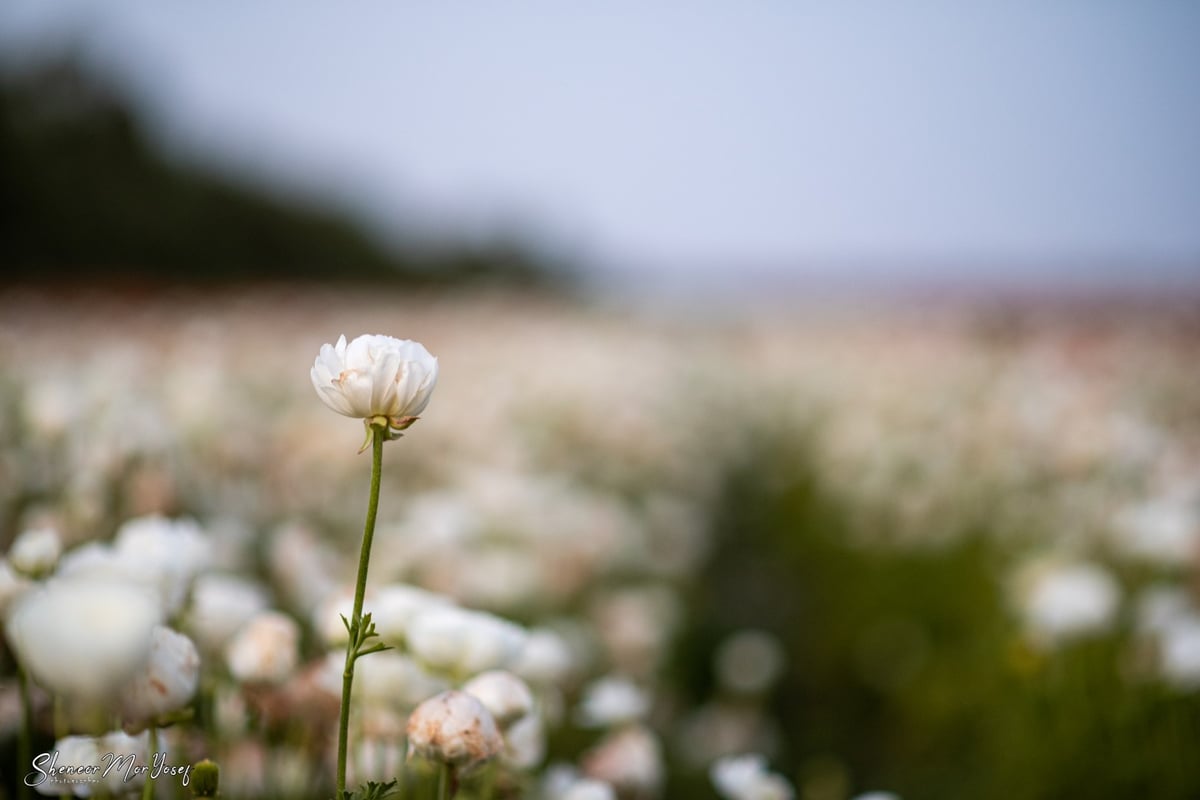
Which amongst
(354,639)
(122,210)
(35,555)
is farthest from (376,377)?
(122,210)

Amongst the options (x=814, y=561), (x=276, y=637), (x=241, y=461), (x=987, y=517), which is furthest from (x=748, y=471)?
(x=276, y=637)

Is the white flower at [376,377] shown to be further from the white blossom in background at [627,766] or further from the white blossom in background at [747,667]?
the white blossom in background at [747,667]

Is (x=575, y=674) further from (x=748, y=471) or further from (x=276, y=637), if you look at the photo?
(x=748, y=471)

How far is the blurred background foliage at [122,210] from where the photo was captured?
9.31 metres

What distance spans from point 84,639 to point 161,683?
0.21 m

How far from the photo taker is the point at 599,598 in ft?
9.52

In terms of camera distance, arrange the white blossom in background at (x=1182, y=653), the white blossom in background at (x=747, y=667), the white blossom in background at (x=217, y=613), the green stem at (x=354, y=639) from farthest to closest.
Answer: the white blossom in background at (x=747, y=667) < the white blossom in background at (x=1182, y=653) < the white blossom in background at (x=217, y=613) < the green stem at (x=354, y=639)

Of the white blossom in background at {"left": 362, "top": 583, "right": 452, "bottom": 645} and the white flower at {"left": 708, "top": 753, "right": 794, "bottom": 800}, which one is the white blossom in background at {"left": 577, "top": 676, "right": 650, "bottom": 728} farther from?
the white blossom in background at {"left": 362, "top": 583, "right": 452, "bottom": 645}

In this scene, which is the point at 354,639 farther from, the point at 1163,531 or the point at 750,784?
the point at 1163,531

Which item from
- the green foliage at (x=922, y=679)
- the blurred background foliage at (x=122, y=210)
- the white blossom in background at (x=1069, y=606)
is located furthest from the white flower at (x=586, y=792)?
the blurred background foliage at (x=122, y=210)

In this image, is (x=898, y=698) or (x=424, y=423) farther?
(x=424, y=423)

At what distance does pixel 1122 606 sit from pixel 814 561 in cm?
210

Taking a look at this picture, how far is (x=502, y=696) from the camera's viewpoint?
87 cm

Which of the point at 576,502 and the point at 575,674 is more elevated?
the point at 576,502
